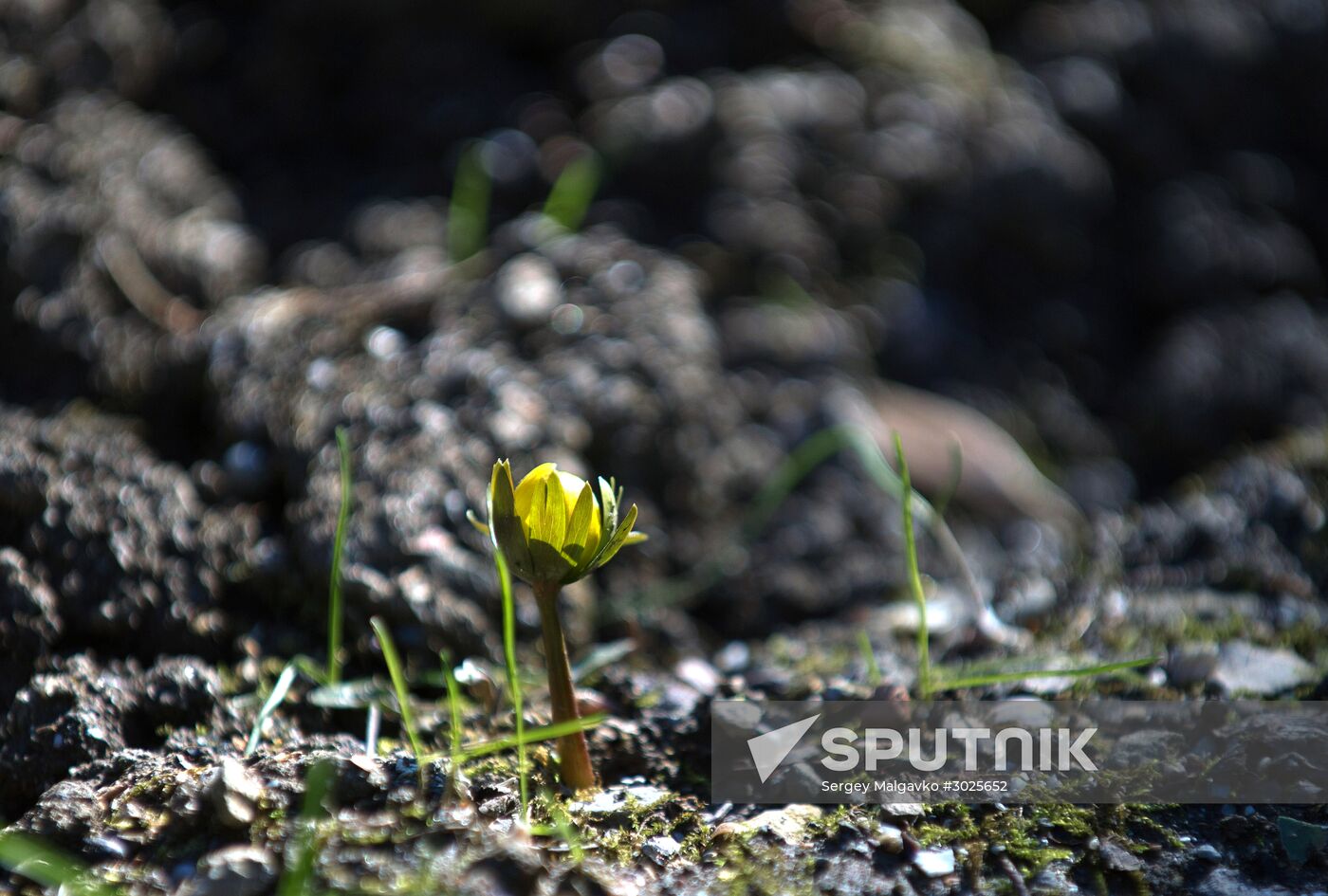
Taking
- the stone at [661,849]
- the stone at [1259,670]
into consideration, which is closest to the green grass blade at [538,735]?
the stone at [661,849]

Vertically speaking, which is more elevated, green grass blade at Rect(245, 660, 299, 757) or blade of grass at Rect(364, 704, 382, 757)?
green grass blade at Rect(245, 660, 299, 757)

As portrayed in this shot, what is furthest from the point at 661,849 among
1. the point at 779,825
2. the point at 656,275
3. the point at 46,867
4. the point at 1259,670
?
the point at 656,275

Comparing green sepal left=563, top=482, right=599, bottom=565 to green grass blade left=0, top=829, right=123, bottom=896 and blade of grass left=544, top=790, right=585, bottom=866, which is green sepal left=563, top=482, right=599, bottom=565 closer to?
blade of grass left=544, top=790, right=585, bottom=866

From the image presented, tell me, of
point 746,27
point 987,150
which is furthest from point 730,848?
point 746,27

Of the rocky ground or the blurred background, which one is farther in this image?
the blurred background

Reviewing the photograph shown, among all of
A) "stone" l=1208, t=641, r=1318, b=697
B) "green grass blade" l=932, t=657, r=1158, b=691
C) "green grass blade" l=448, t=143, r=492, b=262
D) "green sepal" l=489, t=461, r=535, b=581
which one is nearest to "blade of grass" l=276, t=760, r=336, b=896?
"green sepal" l=489, t=461, r=535, b=581

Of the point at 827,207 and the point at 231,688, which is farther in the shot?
the point at 827,207

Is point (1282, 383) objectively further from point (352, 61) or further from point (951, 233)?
point (352, 61)

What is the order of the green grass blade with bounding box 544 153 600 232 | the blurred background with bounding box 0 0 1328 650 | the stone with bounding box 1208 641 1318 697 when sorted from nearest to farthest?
the stone with bounding box 1208 641 1318 697 < the blurred background with bounding box 0 0 1328 650 < the green grass blade with bounding box 544 153 600 232
